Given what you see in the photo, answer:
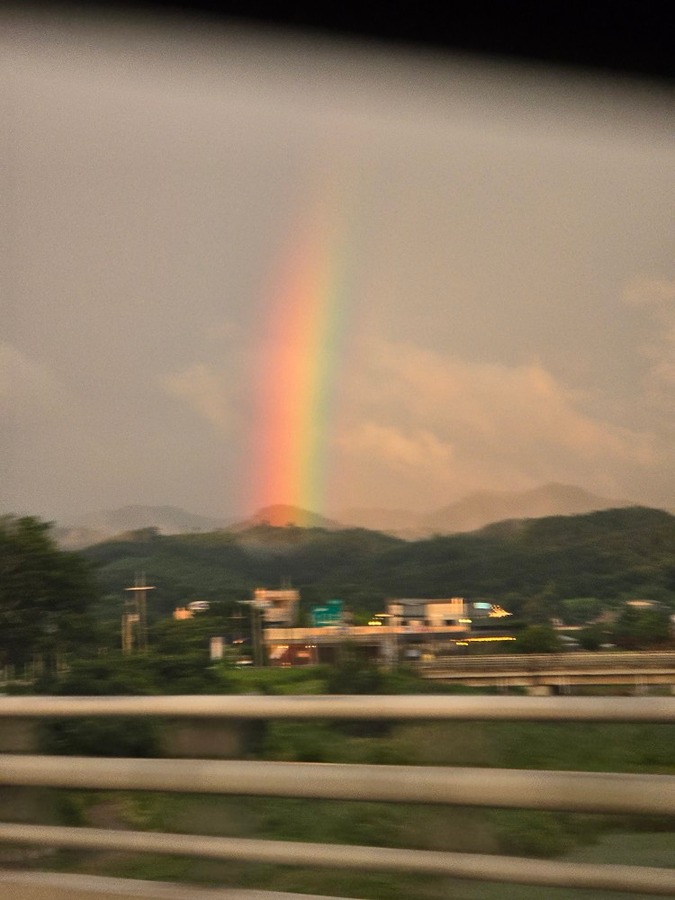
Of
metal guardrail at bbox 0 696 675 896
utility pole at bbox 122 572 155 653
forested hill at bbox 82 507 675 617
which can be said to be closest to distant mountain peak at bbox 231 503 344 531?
forested hill at bbox 82 507 675 617

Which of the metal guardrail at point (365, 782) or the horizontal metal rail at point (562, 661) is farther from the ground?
the horizontal metal rail at point (562, 661)

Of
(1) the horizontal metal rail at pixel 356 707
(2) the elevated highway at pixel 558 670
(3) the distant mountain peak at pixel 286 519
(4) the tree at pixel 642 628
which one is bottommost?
(1) the horizontal metal rail at pixel 356 707

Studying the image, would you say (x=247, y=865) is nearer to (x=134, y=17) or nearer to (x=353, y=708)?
(x=353, y=708)

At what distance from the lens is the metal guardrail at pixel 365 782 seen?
3.02 meters

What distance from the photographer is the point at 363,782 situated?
11.0ft

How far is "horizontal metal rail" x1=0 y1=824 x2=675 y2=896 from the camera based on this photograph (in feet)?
9.78

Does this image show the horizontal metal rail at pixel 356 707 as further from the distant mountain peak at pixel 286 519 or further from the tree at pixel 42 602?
the distant mountain peak at pixel 286 519

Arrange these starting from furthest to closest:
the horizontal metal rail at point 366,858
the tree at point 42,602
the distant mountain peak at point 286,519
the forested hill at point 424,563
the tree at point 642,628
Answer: the distant mountain peak at point 286,519 < the forested hill at point 424,563 < the tree at point 42,602 < the tree at point 642,628 < the horizontal metal rail at point 366,858

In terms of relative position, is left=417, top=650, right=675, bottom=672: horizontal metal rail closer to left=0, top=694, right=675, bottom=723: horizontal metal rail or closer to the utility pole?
left=0, top=694, right=675, bottom=723: horizontal metal rail

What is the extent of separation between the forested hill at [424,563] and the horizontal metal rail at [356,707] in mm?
471

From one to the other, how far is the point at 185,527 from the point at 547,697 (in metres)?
2.27

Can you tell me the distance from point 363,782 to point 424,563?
132 centimetres

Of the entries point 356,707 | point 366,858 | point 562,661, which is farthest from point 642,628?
point 366,858

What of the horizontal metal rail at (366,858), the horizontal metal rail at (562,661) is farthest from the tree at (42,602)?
the horizontal metal rail at (562,661)
